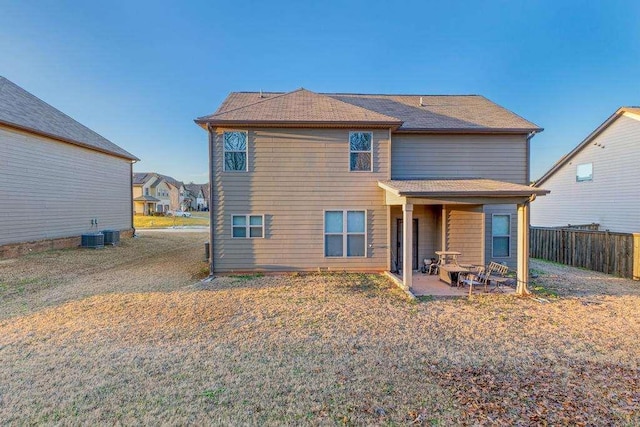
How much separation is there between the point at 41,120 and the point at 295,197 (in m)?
14.2

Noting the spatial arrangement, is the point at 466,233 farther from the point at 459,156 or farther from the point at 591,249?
the point at 591,249

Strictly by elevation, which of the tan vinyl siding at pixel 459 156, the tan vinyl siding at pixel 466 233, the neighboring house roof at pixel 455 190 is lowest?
the tan vinyl siding at pixel 466 233

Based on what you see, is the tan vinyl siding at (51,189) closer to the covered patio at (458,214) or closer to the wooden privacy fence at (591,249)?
the covered patio at (458,214)

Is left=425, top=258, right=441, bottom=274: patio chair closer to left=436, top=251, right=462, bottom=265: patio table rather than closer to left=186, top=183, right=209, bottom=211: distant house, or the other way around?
left=436, top=251, right=462, bottom=265: patio table

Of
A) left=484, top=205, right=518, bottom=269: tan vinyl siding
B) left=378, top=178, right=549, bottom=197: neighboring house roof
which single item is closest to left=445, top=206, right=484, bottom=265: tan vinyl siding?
left=484, top=205, right=518, bottom=269: tan vinyl siding

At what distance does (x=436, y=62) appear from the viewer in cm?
1733

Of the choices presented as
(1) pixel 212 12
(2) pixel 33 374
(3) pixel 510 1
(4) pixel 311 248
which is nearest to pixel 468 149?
(4) pixel 311 248

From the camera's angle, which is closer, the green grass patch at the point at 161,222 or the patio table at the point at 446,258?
the patio table at the point at 446,258

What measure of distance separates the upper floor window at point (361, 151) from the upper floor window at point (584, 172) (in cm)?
1399

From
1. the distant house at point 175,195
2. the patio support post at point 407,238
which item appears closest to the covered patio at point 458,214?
the patio support post at point 407,238

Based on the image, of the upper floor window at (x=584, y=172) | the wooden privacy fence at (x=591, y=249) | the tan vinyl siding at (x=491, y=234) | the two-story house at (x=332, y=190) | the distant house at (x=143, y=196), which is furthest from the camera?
the distant house at (x=143, y=196)

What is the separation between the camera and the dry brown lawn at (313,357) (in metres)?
3.12

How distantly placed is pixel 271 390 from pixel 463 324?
4.02 m

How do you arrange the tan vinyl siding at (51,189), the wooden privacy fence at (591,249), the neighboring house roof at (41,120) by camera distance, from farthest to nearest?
the neighboring house roof at (41,120), the tan vinyl siding at (51,189), the wooden privacy fence at (591,249)
